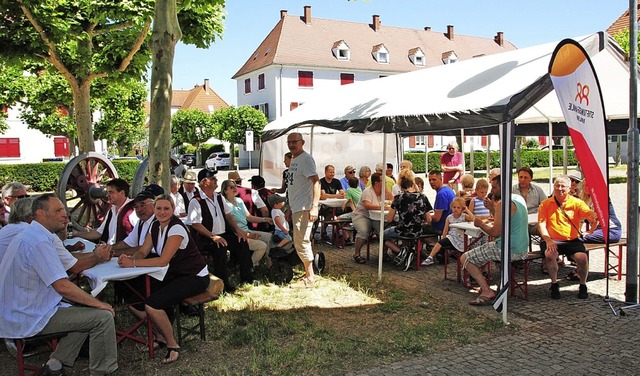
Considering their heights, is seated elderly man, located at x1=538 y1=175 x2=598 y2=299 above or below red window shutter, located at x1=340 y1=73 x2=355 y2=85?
below

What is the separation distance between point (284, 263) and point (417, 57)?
44.1 m

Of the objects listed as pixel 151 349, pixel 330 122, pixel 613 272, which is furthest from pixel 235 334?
pixel 613 272

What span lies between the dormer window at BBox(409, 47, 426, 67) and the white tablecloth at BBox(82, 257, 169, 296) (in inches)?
1823

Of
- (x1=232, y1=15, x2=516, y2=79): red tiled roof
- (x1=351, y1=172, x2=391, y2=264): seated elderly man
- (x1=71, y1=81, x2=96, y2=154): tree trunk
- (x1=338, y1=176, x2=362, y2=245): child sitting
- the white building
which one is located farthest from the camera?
(x1=232, y1=15, x2=516, y2=79): red tiled roof

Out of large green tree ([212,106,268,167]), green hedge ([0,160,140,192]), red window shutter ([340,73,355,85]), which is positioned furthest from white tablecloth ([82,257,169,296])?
red window shutter ([340,73,355,85])

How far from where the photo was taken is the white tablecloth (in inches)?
161

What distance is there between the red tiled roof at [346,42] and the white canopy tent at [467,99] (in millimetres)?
33154

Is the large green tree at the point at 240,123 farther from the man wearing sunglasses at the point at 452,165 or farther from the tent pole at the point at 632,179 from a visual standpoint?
the tent pole at the point at 632,179

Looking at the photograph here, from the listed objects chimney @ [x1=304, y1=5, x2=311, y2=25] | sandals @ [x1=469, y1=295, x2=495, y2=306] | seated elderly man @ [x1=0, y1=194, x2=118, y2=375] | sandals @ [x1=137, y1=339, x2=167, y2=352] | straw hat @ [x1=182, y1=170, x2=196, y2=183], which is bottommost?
sandals @ [x1=137, y1=339, x2=167, y2=352]

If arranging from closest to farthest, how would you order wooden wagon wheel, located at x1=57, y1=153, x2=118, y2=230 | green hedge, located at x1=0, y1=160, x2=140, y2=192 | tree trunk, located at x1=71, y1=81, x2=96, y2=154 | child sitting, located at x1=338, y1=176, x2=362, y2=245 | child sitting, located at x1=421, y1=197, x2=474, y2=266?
child sitting, located at x1=421, y1=197, x2=474, y2=266 → child sitting, located at x1=338, y1=176, x2=362, y2=245 → wooden wagon wheel, located at x1=57, y1=153, x2=118, y2=230 → tree trunk, located at x1=71, y1=81, x2=96, y2=154 → green hedge, located at x1=0, y1=160, x2=140, y2=192

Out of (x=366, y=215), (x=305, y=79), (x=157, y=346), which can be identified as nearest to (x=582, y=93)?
(x=366, y=215)

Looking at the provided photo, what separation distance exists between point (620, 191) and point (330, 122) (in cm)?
1310

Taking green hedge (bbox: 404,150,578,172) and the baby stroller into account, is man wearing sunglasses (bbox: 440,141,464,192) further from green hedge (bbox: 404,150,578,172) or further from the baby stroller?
green hedge (bbox: 404,150,578,172)

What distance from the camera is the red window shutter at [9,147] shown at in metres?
43.8
